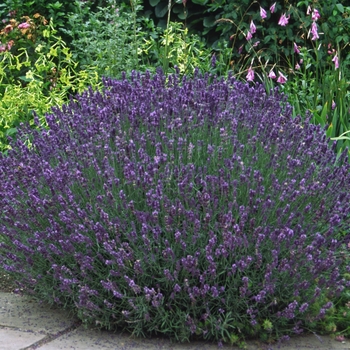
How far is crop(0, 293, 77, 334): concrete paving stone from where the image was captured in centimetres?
327

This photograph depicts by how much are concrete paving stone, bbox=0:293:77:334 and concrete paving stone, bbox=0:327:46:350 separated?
5 centimetres

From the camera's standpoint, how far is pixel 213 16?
7.01m

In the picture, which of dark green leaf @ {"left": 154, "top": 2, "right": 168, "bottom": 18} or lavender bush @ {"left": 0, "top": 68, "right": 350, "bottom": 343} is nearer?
lavender bush @ {"left": 0, "top": 68, "right": 350, "bottom": 343}

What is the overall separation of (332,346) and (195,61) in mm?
3375

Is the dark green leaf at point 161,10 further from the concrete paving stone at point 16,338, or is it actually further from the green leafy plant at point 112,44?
the concrete paving stone at point 16,338

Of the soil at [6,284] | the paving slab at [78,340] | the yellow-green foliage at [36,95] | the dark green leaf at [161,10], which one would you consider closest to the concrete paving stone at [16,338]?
the paving slab at [78,340]

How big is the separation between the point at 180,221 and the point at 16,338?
3.06ft

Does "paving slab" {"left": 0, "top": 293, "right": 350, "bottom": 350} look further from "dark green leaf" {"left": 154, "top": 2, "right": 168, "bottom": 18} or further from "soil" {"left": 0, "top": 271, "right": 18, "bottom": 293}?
"dark green leaf" {"left": 154, "top": 2, "right": 168, "bottom": 18}

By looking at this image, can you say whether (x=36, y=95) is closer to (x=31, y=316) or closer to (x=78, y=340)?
(x=31, y=316)

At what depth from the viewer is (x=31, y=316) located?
3.41m

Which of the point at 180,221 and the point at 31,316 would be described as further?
the point at 31,316

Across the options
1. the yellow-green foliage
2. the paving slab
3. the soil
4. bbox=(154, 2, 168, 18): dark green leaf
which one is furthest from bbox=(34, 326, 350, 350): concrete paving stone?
bbox=(154, 2, 168, 18): dark green leaf

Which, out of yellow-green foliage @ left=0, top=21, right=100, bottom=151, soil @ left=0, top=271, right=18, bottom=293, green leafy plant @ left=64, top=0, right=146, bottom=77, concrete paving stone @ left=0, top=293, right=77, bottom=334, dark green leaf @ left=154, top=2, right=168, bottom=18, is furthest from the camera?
dark green leaf @ left=154, top=2, right=168, bottom=18

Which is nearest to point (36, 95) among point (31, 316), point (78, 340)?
point (31, 316)
